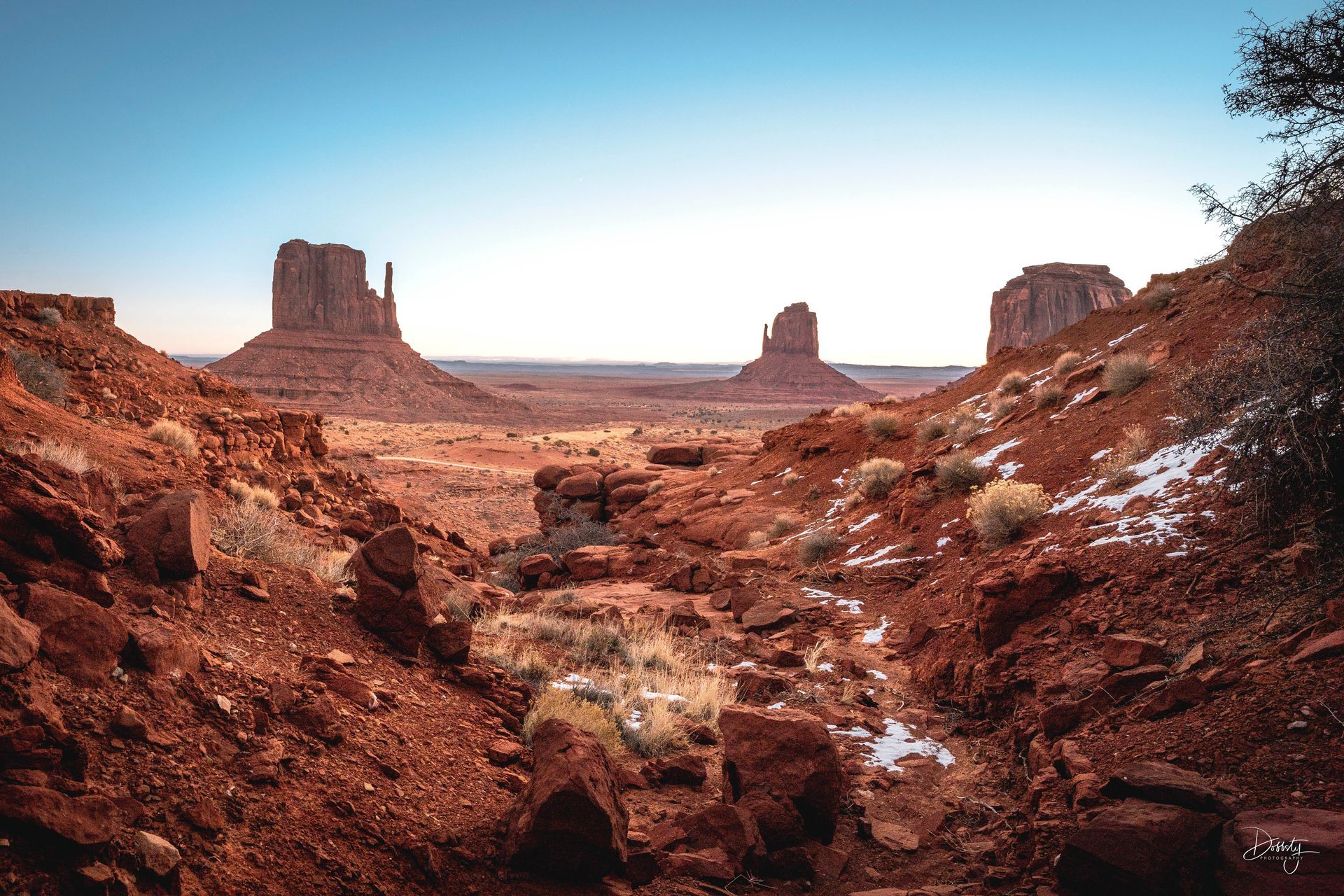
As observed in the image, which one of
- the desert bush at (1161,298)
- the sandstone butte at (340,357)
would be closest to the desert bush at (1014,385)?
the desert bush at (1161,298)

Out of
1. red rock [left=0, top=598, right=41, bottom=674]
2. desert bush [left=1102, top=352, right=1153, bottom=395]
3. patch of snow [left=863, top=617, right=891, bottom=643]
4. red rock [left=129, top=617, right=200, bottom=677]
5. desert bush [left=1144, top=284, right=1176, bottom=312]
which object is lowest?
patch of snow [left=863, top=617, right=891, bottom=643]

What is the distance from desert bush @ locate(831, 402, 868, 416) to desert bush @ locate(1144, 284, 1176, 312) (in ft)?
25.3

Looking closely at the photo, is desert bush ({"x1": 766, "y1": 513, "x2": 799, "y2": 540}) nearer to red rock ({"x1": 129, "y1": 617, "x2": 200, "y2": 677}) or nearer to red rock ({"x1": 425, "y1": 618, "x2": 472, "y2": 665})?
red rock ({"x1": 425, "y1": 618, "x2": 472, "y2": 665})

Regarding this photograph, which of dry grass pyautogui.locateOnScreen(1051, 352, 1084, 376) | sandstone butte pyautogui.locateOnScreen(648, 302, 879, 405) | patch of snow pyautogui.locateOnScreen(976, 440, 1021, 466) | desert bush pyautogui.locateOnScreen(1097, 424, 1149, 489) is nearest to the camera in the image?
desert bush pyautogui.locateOnScreen(1097, 424, 1149, 489)

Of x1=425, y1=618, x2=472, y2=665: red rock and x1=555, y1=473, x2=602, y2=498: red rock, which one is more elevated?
x1=425, y1=618, x2=472, y2=665: red rock

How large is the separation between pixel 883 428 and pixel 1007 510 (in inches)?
391

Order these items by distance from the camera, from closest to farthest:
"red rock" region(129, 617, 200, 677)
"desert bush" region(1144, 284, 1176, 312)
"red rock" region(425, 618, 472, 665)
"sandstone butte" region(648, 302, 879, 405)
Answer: "red rock" region(129, 617, 200, 677), "red rock" region(425, 618, 472, 665), "desert bush" region(1144, 284, 1176, 312), "sandstone butte" region(648, 302, 879, 405)

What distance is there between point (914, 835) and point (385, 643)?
4002 mm

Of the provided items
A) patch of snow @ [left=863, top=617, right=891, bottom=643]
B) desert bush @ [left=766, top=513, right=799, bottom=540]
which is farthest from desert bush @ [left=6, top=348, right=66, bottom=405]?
desert bush @ [left=766, top=513, right=799, bottom=540]

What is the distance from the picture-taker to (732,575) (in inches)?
543

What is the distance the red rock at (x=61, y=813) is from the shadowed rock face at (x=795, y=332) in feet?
500

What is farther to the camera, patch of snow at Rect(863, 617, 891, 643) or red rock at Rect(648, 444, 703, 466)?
red rock at Rect(648, 444, 703, 466)

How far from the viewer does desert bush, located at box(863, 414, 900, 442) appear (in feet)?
66.3

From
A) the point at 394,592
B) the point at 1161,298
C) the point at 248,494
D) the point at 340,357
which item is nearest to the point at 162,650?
the point at 394,592
